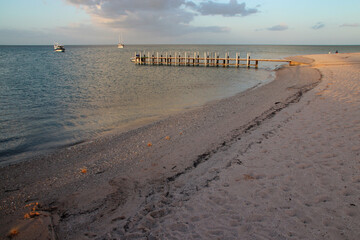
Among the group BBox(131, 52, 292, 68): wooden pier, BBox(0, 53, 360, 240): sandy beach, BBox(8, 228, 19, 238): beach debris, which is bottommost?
BBox(8, 228, 19, 238): beach debris

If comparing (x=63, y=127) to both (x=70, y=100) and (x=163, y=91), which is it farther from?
(x=163, y=91)

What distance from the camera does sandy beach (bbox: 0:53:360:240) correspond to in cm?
329

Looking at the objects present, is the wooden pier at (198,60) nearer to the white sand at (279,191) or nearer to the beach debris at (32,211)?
the white sand at (279,191)

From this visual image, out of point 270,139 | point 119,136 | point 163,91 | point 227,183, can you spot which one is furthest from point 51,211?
point 163,91

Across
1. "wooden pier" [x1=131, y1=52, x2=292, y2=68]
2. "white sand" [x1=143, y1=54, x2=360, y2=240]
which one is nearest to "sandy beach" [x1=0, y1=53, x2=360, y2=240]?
"white sand" [x1=143, y1=54, x2=360, y2=240]

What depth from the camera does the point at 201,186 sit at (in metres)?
4.39

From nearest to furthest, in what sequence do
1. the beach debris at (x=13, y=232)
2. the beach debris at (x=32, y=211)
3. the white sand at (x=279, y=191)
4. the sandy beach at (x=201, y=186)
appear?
the white sand at (x=279, y=191) → the sandy beach at (x=201, y=186) → the beach debris at (x=13, y=232) → the beach debris at (x=32, y=211)

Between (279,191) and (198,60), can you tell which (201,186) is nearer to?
(279,191)

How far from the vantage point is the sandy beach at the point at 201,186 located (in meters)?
3.29

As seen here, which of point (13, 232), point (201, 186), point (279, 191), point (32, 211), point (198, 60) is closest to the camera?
point (13, 232)

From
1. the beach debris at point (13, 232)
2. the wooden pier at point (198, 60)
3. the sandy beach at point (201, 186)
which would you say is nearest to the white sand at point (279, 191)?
the sandy beach at point (201, 186)

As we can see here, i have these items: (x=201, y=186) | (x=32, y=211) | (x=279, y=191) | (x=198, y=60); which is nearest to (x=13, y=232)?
(x=32, y=211)

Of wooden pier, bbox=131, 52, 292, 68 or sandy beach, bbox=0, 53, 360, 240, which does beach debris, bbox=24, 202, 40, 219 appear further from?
wooden pier, bbox=131, 52, 292, 68

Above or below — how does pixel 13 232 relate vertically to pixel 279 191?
below
